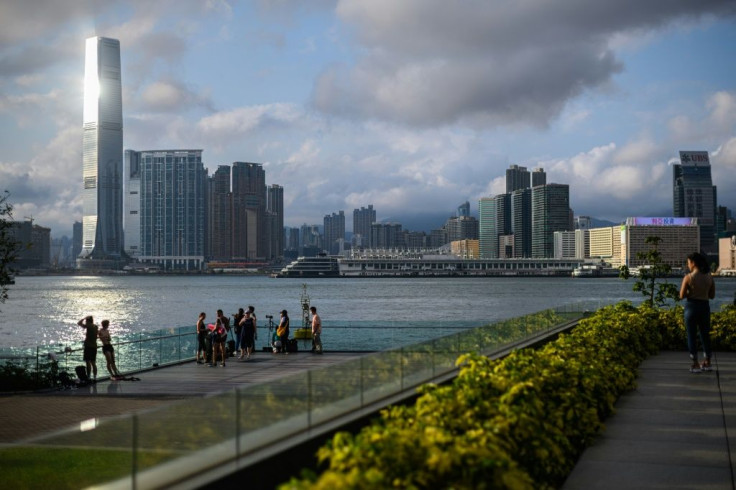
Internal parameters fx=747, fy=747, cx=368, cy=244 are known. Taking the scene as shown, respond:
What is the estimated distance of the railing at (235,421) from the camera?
195 inches

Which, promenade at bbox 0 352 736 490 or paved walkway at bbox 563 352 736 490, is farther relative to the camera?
promenade at bbox 0 352 736 490

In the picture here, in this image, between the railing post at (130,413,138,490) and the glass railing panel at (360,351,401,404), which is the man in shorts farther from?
the railing post at (130,413,138,490)

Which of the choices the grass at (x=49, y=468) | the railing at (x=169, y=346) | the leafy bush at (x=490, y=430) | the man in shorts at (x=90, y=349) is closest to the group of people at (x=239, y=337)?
the railing at (x=169, y=346)

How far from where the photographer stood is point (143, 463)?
16.0ft

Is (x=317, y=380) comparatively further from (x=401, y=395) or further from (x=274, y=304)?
(x=274, y=304)

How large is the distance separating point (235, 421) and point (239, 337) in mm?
19863

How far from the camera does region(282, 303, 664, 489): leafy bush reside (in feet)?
15.1

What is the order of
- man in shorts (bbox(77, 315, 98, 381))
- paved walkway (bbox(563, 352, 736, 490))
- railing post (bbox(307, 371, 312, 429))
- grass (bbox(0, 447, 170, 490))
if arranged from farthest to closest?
man in shorts (bbox(77, 315, 98, 381)) < grass (bbox(0, 447, 170, 490)) < paved walkway (bbox(563, 352, 736, 490)) < railing post (bbox(307, 371, 312, 429))

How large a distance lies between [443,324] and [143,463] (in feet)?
86.1

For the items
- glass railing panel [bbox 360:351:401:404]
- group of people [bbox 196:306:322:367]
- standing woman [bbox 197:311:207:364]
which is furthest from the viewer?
standing woman [bbox 197:311:207:364]

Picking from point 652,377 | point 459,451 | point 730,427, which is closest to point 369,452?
point 459,451

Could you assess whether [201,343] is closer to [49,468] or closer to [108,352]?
[108,352]

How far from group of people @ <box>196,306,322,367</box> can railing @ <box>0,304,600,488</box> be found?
15070 millimetres

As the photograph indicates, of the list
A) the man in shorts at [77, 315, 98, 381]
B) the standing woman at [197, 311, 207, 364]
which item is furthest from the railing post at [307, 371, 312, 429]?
the standing woman at [197, 311, 207, 364]
